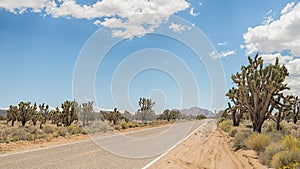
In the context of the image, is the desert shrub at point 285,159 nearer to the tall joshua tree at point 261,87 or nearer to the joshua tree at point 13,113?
the tall joshua tree at point 261,87

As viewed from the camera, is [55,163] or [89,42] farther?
[89,42]

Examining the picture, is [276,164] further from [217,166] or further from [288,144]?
[288,144]

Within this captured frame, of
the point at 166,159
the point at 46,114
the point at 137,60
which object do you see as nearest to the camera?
the point at 166,159

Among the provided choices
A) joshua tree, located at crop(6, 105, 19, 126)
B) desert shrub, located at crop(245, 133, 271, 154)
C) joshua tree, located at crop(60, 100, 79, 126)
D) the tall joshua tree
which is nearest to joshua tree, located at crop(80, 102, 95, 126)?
joshua tree, located at crop(6, 105, 19, 126)

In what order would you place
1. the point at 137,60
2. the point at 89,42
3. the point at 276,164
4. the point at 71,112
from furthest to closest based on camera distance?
the point at 71,112 → the point at 137,60 → the point at 89,42 → the point at 276,164

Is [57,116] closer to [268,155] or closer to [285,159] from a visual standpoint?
[268,155]

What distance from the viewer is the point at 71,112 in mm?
40375

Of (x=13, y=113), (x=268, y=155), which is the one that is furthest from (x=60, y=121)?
(x=268, y=155)

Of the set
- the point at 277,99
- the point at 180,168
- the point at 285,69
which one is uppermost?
the point at 285,69

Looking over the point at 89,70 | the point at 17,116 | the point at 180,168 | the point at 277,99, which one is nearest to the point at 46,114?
the point at 17,116

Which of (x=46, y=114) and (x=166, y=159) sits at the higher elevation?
(x=46, y=114)

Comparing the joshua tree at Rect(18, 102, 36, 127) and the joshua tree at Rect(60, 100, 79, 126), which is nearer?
the joshua tree at Rect(60, 100, 79, 126)

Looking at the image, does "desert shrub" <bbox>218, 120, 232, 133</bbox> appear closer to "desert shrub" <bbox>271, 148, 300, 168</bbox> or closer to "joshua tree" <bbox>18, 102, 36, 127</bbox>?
"desert shrub" <bbox>271, 148, 300, 168</bbox>

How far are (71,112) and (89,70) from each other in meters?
20.5
